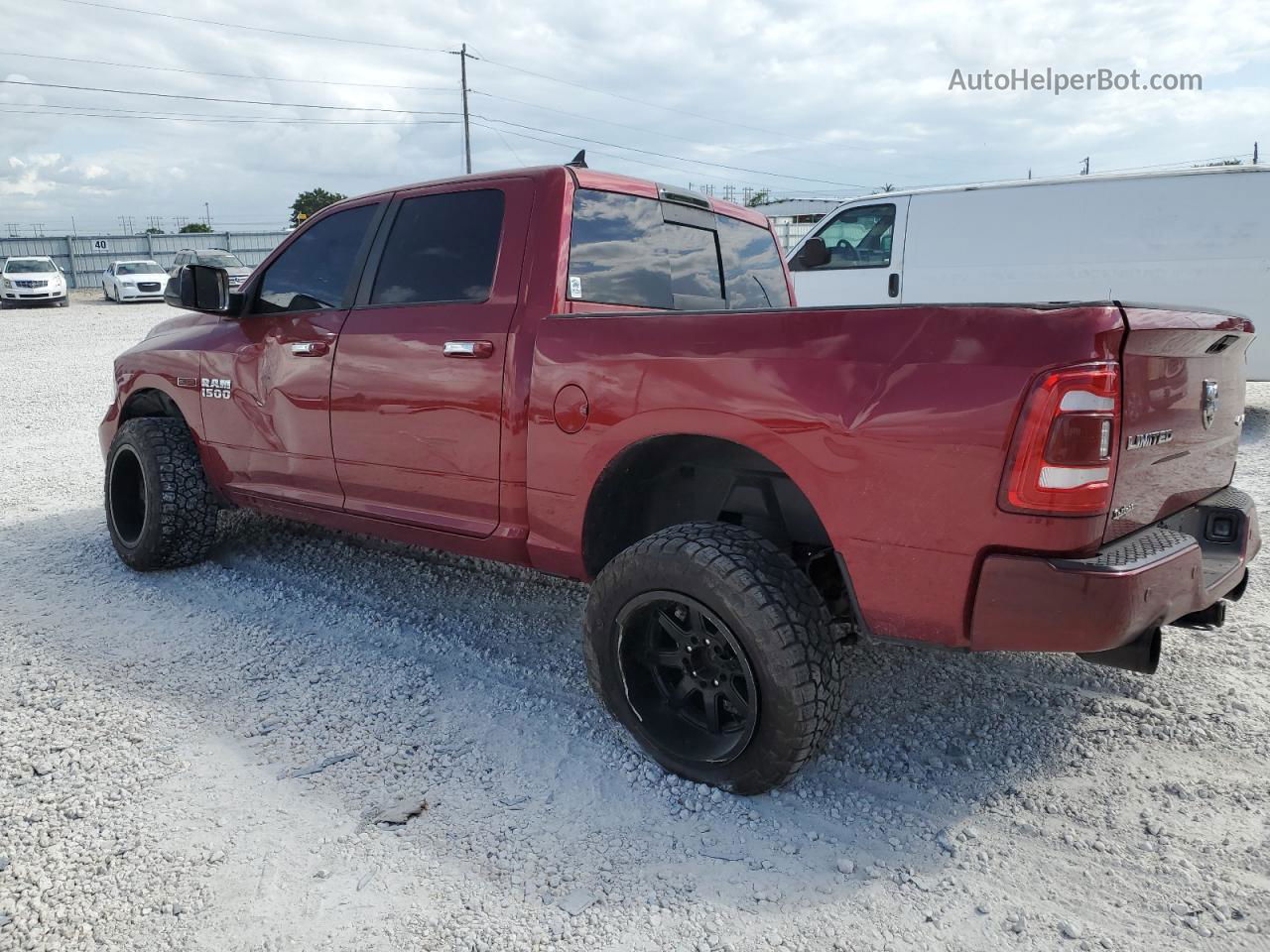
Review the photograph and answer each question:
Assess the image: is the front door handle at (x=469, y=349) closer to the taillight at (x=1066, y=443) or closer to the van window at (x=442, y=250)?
the van window at (x=442, y=250)

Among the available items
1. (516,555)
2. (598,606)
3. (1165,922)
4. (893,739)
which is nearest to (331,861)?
(598,606)

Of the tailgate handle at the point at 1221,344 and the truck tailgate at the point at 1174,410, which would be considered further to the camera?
the tailgate handle at the point at 1221,344

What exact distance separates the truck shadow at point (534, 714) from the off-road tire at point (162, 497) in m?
0.16

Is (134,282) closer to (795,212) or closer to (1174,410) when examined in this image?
(795,212)

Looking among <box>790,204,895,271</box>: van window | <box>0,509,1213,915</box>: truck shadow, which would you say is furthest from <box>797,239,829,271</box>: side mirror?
<box>0,509,1213,915</box>: truck shadow

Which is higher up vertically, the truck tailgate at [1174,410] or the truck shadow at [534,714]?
the truck tailgate at [1174,410]

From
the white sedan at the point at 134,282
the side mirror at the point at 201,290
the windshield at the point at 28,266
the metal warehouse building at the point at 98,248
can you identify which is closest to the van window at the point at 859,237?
the side mirror at the point at 201,290

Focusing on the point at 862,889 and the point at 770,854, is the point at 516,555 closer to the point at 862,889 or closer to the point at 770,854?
the point at 770,854

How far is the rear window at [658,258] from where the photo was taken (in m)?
3.46

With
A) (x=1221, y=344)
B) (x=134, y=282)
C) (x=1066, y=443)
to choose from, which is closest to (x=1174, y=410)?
(x=1221, y=344)

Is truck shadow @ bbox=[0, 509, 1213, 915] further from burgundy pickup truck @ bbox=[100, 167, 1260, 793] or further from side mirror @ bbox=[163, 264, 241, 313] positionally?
side mirror @ bbox=[163, 264, 241, 313]

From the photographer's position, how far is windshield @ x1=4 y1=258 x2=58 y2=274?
2544cm

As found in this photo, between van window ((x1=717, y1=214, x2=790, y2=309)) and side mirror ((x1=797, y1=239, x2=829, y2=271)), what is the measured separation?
4.72m

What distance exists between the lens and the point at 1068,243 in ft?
28.3
